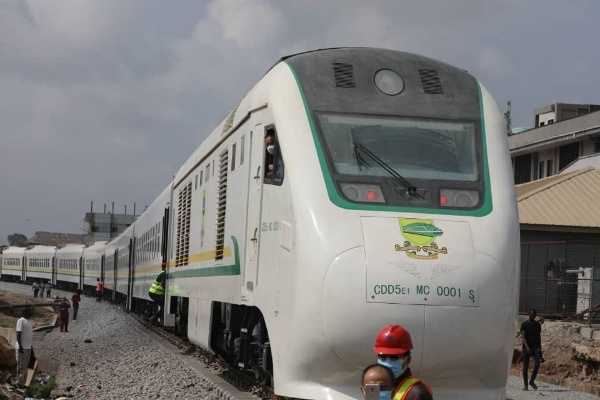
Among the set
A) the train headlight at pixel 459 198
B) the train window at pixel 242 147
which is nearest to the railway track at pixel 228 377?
the train window at pixel 242 147

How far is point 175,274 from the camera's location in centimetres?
1794

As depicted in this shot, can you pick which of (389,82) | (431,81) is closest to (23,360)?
(389,82)

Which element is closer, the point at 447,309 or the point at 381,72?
the point at 447,309

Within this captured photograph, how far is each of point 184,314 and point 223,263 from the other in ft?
18.8

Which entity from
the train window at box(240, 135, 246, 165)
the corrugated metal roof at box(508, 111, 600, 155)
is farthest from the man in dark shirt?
the corrugated metal roof at box(508, 111, 600, 155)

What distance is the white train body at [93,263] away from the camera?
52.9 meters

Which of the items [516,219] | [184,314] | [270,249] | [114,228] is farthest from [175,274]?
[114,228]

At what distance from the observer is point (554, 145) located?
115 feet

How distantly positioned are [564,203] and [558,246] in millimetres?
2988

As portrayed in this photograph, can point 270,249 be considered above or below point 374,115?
below

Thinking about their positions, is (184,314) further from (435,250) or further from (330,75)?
(435,250)

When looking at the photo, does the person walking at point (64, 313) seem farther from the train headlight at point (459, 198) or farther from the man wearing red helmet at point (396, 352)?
the man wearing red helmet at point (396, 352)

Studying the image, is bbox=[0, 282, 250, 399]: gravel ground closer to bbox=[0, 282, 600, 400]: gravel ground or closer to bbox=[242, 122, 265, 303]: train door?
bbox=[0, 282, 600, 400]: gravel ground

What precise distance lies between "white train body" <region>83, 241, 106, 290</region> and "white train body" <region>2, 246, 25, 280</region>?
34725 millimetres
